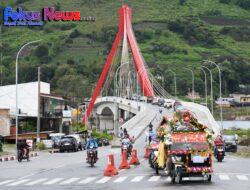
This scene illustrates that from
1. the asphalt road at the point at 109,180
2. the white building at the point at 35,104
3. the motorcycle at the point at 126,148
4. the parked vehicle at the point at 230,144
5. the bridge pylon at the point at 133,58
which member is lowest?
the asphalt road at the point at 109,180

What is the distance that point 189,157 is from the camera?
22.0 metres

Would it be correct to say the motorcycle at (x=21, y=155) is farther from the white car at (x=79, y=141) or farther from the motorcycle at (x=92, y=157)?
the white car at (x=79, y=141)

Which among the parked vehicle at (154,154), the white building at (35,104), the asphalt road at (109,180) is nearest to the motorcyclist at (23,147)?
the asphalt road at (109,180)

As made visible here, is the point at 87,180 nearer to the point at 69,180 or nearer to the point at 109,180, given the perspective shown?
the point at 69,180

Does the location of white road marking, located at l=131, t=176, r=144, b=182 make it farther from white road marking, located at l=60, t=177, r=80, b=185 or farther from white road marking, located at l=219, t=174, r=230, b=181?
white road marking, located at l=219, t=174, r=230, b=181

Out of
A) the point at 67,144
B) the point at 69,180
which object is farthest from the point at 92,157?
the point at 67,144

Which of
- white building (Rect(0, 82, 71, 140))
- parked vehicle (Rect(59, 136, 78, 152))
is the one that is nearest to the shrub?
parked vehicle (Rect(59, 136, 78, 152))

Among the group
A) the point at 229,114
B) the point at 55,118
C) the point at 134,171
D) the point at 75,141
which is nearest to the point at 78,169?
the point at 134,171

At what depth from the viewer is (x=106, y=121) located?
147 metres

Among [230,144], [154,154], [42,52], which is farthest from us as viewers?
[42,52]

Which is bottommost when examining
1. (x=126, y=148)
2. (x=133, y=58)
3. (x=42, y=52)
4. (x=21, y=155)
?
(x=21, y=155)

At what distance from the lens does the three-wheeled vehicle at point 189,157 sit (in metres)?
21.9

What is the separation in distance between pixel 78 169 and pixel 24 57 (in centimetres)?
16767

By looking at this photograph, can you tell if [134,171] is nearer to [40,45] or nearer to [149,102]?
[149,102]
